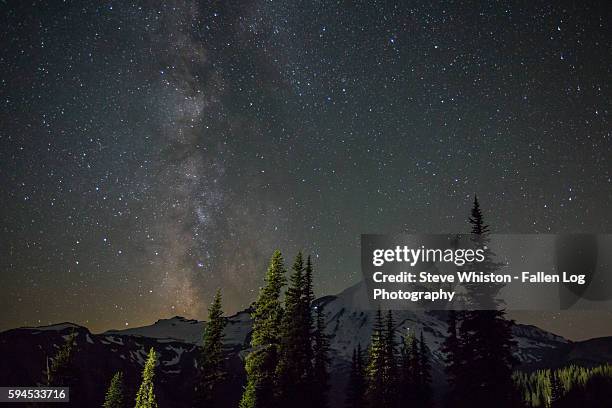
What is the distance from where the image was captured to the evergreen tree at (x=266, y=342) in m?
26.2

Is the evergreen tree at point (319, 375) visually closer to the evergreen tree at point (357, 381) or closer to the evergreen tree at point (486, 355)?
the evergreen tree at point (486, 355)

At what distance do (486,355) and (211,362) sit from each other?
52.6 ft

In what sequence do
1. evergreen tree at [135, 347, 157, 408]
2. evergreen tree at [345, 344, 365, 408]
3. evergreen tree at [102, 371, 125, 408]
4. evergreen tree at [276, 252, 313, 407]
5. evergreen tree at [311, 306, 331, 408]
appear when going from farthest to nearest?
1. evergreen tree at [345, 344, 365, 408]
2. evergreen tree at [102, 371, 125, 408]
3. evergreen tree at [135, 347, 157, 408]
4. evergreen tree at [311, 306, 331, 408]
5. evergreen tree at [276, 252, 313, 407]

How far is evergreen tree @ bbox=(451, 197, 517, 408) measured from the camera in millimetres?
22172

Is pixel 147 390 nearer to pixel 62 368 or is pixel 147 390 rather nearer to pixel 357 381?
pixel 62 368

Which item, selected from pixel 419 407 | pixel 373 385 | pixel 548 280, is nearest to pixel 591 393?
pixel 419 407

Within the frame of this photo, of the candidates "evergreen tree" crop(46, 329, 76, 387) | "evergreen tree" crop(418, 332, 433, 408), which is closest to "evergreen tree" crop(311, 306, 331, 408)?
"evergreen tree" crop(418, 332, 433, 408)

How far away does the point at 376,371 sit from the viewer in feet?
127

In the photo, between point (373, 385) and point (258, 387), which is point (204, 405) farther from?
point (373, 385)

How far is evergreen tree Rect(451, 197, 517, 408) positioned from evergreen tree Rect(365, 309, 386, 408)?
1526 cm

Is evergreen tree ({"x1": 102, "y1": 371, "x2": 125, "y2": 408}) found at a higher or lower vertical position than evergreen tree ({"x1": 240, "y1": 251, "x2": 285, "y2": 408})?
lower

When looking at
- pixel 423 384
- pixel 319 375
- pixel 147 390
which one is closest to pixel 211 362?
pixel 319 375

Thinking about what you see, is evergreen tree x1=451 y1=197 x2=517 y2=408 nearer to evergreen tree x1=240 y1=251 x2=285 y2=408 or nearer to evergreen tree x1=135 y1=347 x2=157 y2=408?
evergreen tree x1=240 y1=251 x2=285 y2=408

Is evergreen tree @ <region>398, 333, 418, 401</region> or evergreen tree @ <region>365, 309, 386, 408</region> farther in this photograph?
evergreen tree @ <region>398, 333, 418, 401</region>
